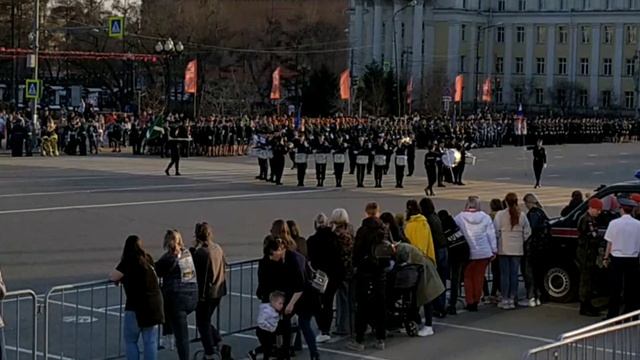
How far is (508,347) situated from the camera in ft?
45.0

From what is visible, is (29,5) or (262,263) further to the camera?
(29,5)

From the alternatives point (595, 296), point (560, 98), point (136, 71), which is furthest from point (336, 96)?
point (595, 296)

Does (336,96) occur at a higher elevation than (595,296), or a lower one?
higher

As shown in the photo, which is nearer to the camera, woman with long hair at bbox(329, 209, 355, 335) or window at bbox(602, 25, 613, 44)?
woman with long hair at bbox(329, 209, 355, 335)

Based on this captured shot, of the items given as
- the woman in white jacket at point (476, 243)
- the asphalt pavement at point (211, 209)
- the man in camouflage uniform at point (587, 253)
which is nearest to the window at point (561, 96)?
the asphalt pavement at point (211, 209)

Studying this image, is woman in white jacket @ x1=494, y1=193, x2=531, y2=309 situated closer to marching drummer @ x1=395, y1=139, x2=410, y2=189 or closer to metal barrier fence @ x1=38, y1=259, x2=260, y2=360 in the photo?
metal barrier fence @ x1=38, y1=259, x2=260, y2=360

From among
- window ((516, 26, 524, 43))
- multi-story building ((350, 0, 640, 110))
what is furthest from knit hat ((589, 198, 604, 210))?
window ((516, 26, 524, 43))

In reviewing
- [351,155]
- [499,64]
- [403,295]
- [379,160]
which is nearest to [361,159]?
[379,160]

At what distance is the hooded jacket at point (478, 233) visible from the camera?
1554cm

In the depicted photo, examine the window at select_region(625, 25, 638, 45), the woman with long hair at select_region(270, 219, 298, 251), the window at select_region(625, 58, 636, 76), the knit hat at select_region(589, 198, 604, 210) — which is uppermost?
the window at select_region(625, 25, 638, 45)

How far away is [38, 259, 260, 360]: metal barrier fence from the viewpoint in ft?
41.6

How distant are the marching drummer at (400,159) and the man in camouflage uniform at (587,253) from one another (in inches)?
817

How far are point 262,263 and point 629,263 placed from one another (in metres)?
5.46

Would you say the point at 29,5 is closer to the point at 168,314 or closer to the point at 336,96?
the point at 336,96
